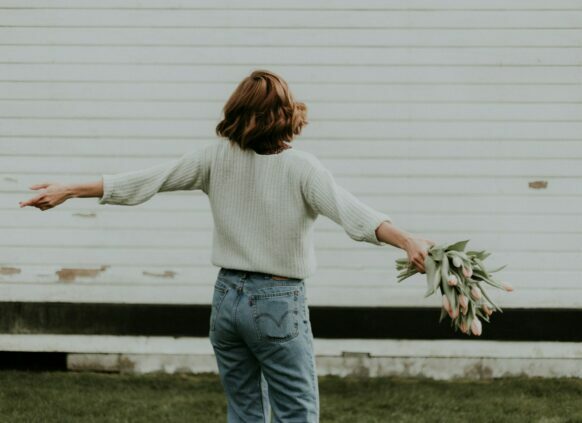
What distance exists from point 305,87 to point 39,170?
2.01 m

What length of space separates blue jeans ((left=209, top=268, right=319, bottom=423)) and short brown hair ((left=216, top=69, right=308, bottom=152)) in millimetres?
477

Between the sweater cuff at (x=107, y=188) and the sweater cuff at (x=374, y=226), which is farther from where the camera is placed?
the sweater cuff at (x=107, y=188)

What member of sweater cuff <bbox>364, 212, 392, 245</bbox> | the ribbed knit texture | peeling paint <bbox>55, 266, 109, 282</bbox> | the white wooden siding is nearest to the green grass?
the white wooden siding

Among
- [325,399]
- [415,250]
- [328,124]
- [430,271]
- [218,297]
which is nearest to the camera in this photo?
[415,250]

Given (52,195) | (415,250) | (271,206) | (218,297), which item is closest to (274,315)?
(218,297)

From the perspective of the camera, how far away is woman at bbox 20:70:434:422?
10.1 ft

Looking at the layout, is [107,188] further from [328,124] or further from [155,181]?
[328,124]

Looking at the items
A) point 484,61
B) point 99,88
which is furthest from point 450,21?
point 99,88

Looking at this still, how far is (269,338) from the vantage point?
3102 millimetres

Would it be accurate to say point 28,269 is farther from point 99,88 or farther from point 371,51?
point 371,51

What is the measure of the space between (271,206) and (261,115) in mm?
321

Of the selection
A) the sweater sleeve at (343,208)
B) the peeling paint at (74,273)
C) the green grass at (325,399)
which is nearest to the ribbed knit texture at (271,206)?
the sweater sleeve at (343,208)

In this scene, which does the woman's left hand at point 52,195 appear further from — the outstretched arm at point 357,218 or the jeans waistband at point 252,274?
the outstretched arm at point 357,218

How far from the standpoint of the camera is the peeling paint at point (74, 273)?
251 inches
